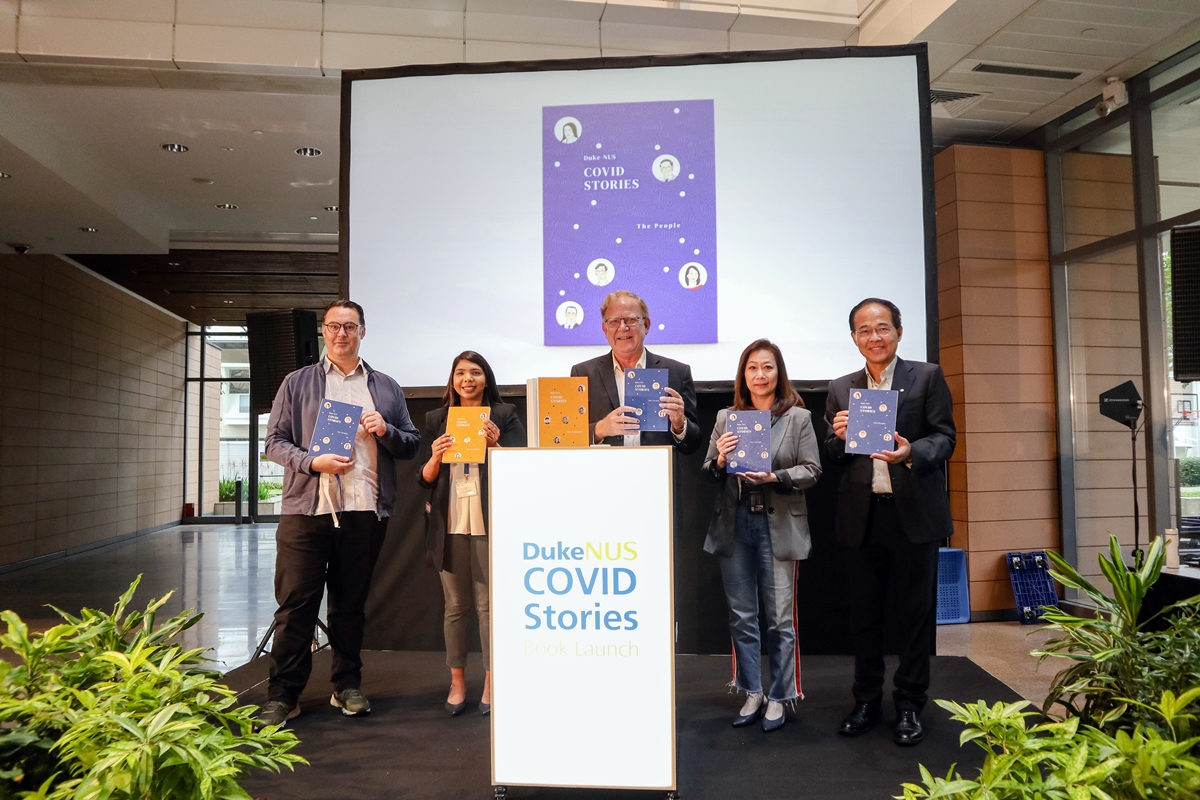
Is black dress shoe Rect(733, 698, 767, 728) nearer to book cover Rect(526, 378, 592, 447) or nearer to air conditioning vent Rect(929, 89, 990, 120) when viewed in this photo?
book cover Rect(526, 378, 592, 447)

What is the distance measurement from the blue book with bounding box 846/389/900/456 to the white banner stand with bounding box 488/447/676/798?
881 mm

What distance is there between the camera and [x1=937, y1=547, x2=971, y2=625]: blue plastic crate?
543cm

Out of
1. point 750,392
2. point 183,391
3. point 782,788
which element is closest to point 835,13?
point 750,392

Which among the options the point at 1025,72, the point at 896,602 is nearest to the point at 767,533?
the point at 896,602

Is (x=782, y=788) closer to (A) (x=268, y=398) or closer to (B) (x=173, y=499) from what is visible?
(A) (x=268, y=398)

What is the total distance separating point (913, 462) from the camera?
283 cm

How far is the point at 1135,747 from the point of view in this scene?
134 centimetres

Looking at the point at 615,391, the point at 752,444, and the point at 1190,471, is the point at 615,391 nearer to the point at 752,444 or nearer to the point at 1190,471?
the point at 752,444

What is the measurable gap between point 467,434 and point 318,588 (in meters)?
0.88

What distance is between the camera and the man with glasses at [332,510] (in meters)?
3.11

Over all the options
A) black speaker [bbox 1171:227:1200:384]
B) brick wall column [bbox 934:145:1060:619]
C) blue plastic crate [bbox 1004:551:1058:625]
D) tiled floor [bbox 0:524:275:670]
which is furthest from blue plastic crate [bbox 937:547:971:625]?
tiled floor [bbox 0:524:275:670]

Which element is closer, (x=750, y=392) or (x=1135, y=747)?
(x=1135, y=747)

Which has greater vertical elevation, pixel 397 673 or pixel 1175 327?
pixel 1175 327

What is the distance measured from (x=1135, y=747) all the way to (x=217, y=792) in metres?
1.53
